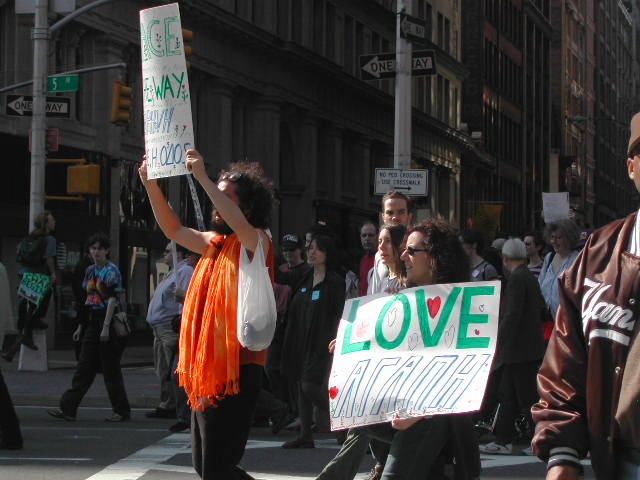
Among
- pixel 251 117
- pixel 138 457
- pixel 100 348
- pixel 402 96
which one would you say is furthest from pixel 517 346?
pixel 251 117

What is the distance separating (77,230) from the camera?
92.8 ft

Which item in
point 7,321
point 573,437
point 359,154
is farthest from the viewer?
point 359,154

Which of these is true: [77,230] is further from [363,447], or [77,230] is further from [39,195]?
[363,447]

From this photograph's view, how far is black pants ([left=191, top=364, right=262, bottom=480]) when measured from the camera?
6070mm

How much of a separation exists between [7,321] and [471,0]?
57023 millimetres

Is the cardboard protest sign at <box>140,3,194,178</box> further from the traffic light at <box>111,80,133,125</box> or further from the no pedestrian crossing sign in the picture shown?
the traffic light at <box>111,80,133,125</box>

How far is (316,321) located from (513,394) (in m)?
1.81

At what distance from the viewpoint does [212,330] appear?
6238 millimetres

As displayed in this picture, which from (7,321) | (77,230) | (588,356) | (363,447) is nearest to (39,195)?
(77,230)

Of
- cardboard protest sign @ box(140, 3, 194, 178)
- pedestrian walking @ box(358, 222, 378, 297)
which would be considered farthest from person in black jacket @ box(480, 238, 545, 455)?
cardboard protest sign @ box(140, 3, 194, 178)

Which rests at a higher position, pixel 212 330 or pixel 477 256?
pixel 477 256

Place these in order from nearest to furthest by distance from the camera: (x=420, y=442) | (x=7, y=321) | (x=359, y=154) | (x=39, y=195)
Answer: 1. (x=420, y=442)
2. (x=7, y=321)
3. (x=39, y=195)
4. (x=359, y=154)

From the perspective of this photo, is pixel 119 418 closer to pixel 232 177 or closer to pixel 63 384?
pixel 63 384

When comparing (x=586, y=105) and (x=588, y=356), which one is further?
(x=586, y=105)
